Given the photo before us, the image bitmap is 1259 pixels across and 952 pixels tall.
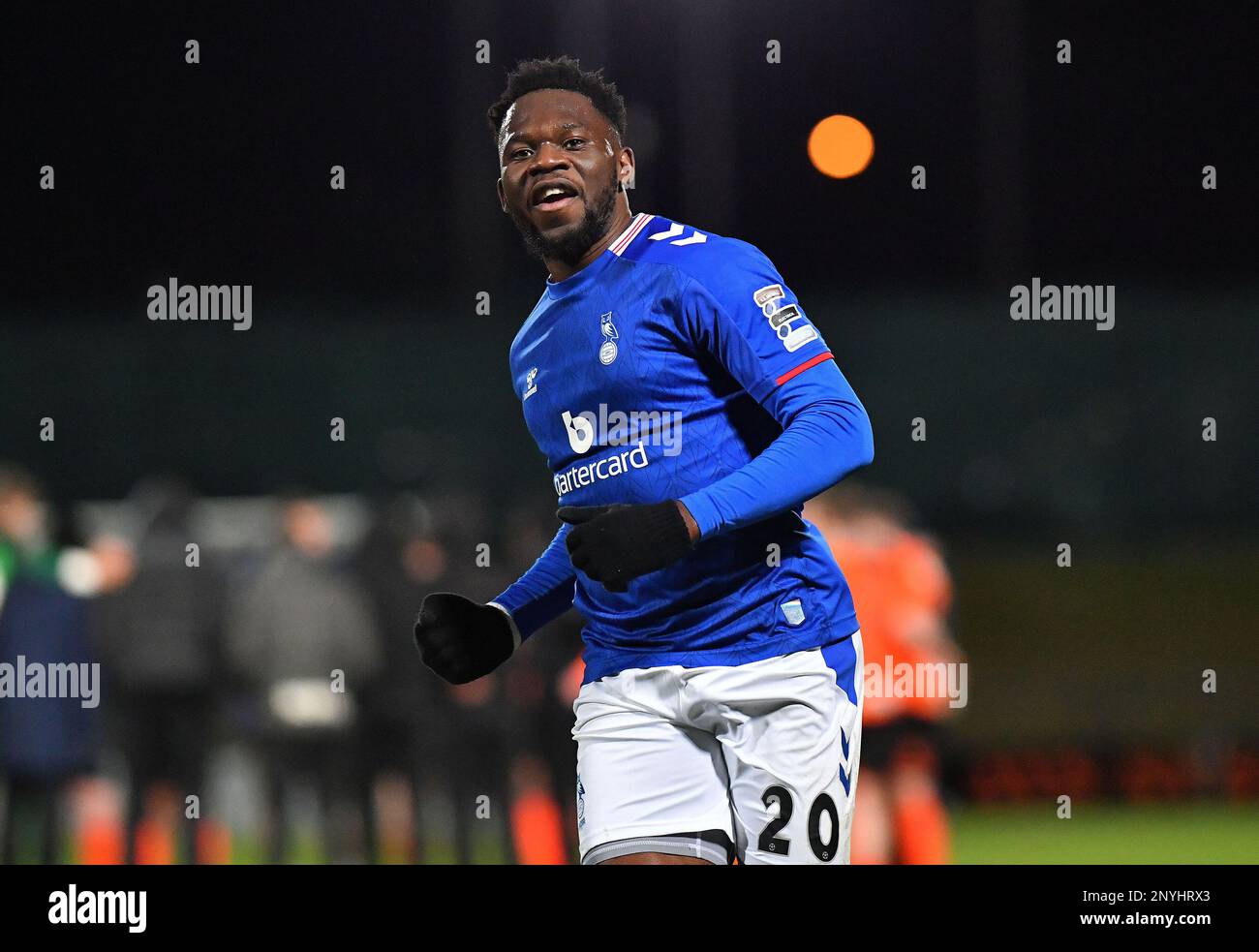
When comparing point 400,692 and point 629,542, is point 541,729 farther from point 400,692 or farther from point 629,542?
point 629,542

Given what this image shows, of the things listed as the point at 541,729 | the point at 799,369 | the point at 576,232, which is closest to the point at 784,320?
the point at 799,369

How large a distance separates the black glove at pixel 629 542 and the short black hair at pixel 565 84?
41.0 inches

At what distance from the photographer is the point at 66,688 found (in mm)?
8141

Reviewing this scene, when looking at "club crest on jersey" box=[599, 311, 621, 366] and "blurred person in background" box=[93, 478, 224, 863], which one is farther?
"blurred person in background" box=[93, 478, 224, 863]

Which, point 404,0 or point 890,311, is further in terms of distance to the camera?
point 404,0

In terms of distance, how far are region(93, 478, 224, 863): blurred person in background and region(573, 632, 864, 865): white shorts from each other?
5091mm

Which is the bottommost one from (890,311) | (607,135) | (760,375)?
(760,375)

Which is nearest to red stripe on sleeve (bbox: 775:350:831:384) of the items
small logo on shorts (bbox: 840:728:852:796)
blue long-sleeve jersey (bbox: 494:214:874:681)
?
blue long-sleeve jersey (bbox: 494:214:874:681)

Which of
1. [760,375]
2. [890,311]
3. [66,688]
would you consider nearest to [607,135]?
[760,375]

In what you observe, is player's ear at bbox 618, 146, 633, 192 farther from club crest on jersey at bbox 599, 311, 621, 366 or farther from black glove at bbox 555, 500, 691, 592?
black glove at bbox 555, 500, 691, 592

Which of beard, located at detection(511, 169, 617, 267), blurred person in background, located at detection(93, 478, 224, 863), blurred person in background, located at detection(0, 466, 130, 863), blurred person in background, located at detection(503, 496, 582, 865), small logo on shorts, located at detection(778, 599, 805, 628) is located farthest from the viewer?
blurred person in background, located at detection(503, 496, 582, 865)

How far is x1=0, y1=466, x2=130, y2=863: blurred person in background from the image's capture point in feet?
26.9

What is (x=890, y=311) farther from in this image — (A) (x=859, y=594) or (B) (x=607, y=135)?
(B) (x=607, y=135)

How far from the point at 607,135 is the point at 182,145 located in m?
12.3
